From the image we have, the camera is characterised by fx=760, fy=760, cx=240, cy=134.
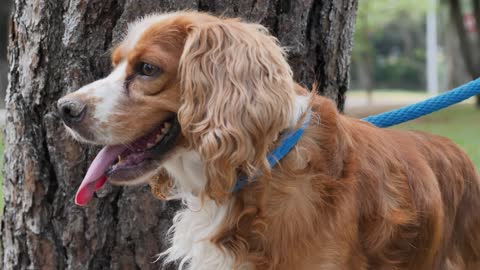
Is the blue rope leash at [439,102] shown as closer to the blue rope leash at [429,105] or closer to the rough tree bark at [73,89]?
the blue rope leash at [429,105]

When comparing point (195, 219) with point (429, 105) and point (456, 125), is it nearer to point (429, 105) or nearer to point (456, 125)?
point (429, 105)

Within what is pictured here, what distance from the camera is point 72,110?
3.03m

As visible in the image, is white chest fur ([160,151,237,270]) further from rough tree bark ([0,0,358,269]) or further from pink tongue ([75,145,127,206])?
rough tree bark ([0,0,358,269])

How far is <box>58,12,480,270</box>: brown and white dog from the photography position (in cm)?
297

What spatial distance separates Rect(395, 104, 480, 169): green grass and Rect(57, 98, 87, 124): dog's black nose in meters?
8.71

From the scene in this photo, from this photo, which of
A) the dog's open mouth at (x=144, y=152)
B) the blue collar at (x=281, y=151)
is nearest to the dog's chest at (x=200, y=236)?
the blue collar at (x=281, y=151)

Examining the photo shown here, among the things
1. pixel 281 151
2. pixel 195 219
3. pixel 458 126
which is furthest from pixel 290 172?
pixel 458 126

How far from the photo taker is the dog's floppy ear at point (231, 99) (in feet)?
9.57

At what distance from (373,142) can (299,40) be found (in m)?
0.79

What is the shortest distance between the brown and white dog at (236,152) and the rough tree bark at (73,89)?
0.56m

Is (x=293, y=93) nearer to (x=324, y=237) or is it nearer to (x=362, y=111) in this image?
(x=324, y=237)

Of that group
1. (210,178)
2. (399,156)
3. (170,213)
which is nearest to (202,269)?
(210,178)

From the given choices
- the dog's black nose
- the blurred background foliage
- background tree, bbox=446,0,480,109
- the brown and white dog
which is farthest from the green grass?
the blurred background foliage

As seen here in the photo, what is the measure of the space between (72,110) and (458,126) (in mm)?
16106
